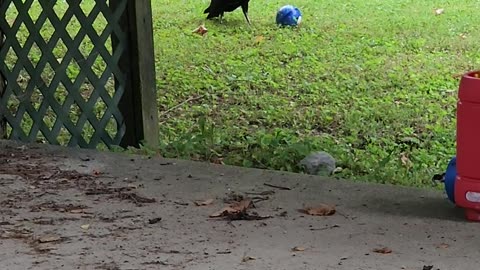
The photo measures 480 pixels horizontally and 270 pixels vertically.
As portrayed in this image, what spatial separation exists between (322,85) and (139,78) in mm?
2932

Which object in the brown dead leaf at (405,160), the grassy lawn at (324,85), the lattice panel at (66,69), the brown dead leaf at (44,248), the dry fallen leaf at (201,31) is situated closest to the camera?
the brown dead leaf at (44,248)

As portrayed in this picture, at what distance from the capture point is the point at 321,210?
3842mm

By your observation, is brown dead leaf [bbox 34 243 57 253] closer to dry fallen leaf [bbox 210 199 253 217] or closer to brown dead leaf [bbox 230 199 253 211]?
dry fallen leaf [bbox 210 199 253 217]

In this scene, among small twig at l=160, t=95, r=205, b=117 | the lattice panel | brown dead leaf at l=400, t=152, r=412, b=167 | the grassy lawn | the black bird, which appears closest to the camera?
the lattice panel

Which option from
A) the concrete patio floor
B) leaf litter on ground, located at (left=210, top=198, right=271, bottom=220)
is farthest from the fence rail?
leaf litter on ground, located at (left=210, top=198, right=271, bottom=220)

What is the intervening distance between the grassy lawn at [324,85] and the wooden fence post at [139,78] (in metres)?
0.20

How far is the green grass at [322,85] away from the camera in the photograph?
18.9 feet

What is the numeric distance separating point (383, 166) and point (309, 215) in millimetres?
1677

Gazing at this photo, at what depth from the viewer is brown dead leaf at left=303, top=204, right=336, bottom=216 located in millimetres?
3811

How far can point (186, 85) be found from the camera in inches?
320

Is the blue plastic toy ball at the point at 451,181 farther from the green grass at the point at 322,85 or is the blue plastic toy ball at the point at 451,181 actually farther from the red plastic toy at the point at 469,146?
the green grass at the point at 322,85

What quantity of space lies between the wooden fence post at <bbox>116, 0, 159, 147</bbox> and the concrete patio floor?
85cm

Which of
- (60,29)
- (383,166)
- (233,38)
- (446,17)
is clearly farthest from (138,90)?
(446,17)

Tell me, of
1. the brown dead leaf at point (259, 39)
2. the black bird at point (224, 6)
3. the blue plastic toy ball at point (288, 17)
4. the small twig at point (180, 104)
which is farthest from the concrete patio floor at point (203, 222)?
the black bird at point (224, 6)
